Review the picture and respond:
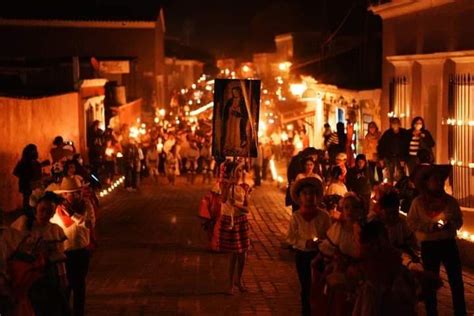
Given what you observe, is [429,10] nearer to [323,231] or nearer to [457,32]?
[457,32]

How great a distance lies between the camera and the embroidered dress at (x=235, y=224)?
12320mm

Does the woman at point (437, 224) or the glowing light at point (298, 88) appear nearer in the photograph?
the woman at point (437, 224)

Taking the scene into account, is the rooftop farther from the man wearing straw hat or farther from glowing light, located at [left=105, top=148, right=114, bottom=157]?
the man wearing straw hat

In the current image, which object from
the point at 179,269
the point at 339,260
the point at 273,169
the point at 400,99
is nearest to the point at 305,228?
the point at 339,260

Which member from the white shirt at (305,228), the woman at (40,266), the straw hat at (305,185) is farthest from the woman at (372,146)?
the woman at (40,266)

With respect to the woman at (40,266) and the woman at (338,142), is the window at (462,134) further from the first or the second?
the woman at (40,266)

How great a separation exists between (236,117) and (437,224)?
14.2 feet

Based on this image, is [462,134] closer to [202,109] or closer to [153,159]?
[153,159]

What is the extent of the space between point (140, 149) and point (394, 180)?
13.3 metres

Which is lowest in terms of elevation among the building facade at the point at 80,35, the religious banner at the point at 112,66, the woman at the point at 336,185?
Result: the woman at the point at 336,185

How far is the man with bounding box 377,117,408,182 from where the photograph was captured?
17875 mm

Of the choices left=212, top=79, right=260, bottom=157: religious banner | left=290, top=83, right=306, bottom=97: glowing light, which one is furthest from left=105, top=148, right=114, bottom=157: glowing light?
left=212, top=79, right=260, bottom=157: religious banner

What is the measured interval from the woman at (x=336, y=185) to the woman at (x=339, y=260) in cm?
490

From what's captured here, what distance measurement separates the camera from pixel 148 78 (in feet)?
186
